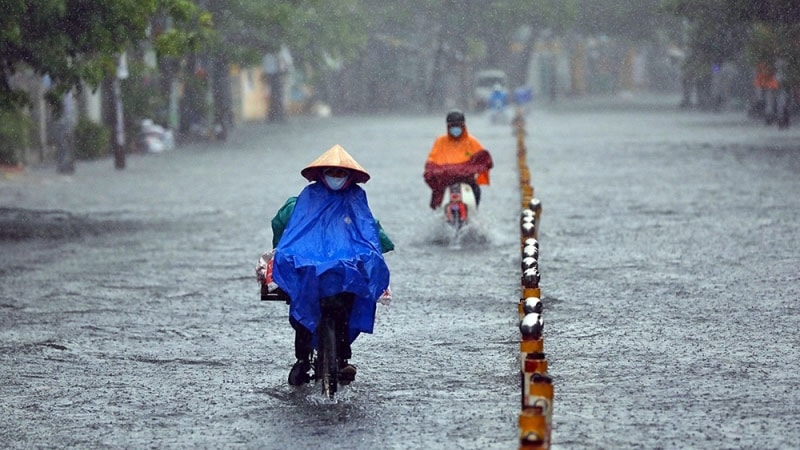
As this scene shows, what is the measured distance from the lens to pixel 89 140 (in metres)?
33.6

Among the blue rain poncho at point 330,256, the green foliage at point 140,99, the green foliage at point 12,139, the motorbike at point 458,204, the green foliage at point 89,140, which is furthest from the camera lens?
the green foliage at point 140,99

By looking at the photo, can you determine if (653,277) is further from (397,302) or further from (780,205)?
(780,205)

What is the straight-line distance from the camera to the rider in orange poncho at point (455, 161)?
50.8 ft

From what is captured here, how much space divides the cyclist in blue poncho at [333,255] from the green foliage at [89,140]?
26127 millimetres

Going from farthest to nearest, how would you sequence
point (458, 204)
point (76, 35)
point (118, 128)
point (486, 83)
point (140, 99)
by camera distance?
point (486, 83), point (140, 99), point (118, 128), point (76, 35), point (458, 204)

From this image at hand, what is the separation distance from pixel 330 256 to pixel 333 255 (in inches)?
0.6

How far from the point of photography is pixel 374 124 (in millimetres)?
53875

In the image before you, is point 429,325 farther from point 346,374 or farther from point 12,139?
point 12,139

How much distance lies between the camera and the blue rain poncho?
7.74 metres

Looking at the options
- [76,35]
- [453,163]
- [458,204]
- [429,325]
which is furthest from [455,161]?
[429,325]

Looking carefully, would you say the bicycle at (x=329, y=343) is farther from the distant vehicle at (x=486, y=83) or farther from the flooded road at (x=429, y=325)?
the distant vehicle at (x=486, y=83)

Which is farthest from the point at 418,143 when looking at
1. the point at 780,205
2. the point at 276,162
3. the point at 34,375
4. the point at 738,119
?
the point at 34,375

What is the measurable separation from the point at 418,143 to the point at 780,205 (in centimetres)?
2026

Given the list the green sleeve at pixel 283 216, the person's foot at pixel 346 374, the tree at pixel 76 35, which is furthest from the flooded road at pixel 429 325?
the tree at pixel 76 35
